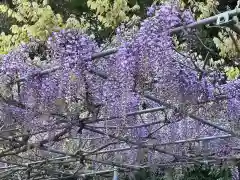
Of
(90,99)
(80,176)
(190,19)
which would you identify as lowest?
(80,176)

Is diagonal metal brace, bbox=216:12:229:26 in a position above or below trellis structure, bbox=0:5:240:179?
above

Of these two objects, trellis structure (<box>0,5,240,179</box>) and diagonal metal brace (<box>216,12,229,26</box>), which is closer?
diagonal metal brace (<box>216,12,229,26</box>)

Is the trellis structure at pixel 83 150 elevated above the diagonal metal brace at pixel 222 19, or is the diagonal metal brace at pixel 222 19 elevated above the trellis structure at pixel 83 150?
the diagonal metal brace at pixel 222 19

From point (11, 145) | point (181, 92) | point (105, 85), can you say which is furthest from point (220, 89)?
point (11, 145)

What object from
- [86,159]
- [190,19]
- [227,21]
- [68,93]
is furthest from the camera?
[86,159]

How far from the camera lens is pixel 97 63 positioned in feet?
9.37

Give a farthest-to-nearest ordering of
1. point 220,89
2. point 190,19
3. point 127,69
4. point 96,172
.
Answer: point 96,172 < point 220,89 < point 127,69 < point 190,19

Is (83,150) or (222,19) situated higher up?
(222,19)

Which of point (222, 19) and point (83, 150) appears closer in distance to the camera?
point (222, 19)

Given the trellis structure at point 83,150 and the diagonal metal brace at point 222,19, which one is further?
the trellis structure at point 83,150

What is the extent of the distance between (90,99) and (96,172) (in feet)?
10.7

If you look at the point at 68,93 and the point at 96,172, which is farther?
the point at 96,172

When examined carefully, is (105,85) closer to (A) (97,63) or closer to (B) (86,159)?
(A) (97,63)

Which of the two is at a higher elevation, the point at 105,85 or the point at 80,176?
the point at 105,85
